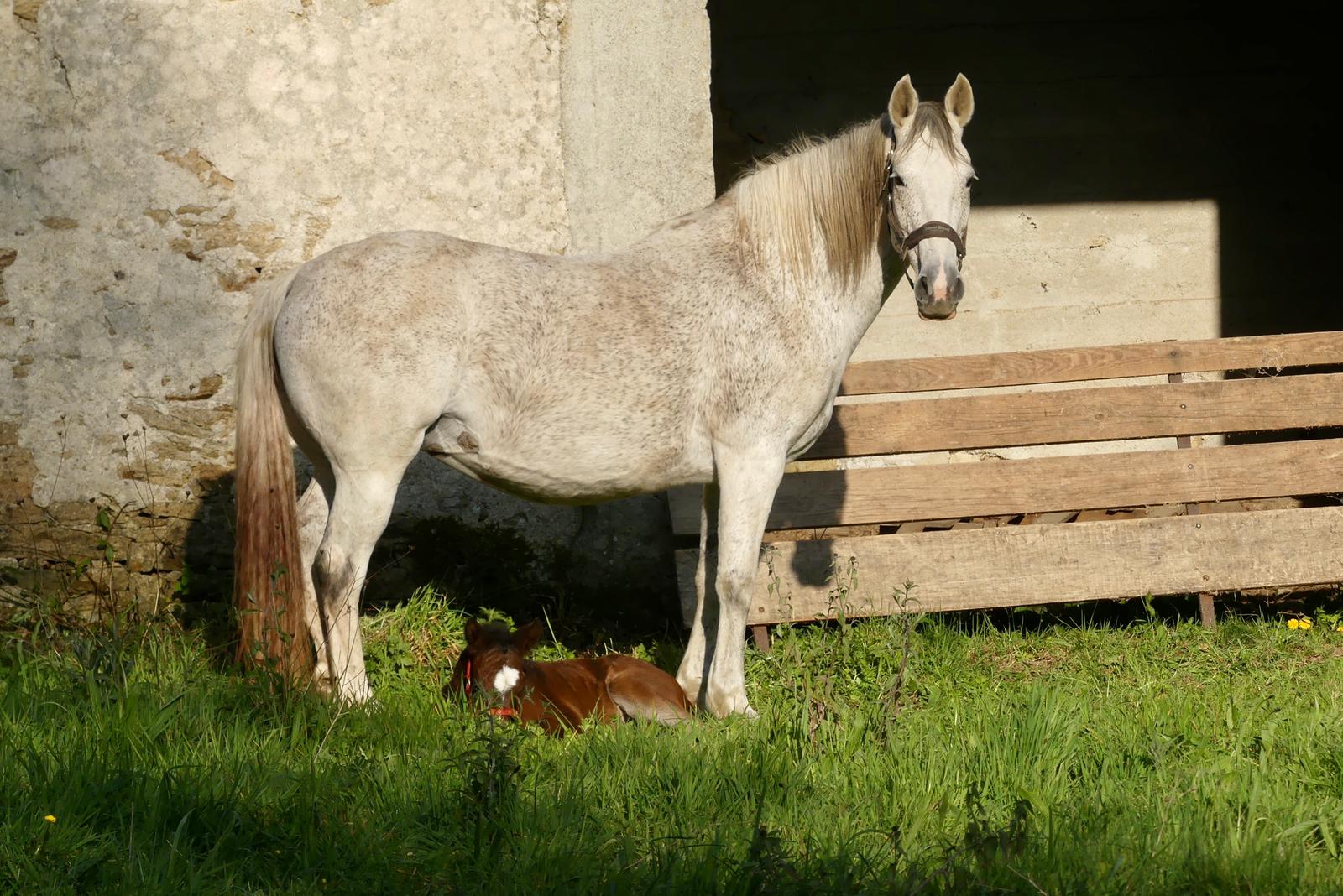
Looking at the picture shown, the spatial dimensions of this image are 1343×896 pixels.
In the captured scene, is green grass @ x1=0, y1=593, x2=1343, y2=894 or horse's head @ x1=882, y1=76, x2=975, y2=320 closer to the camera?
green grass @ x1=0, y1=593, x2=1343, y2=894

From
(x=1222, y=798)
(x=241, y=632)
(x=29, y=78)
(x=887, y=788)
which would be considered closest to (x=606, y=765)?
(x=887, y=788)

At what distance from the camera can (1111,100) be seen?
9070 millimetres

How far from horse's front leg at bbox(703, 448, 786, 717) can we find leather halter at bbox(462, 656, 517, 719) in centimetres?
91

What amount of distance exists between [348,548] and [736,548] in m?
1.46

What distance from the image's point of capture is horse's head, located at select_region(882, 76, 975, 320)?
14.2 ft

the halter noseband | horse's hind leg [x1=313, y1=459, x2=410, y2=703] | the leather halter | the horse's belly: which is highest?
the halter noseband

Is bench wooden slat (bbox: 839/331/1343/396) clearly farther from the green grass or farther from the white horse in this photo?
the green grass

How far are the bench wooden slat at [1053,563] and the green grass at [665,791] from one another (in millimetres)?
969

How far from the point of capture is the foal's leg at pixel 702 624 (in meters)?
4.98

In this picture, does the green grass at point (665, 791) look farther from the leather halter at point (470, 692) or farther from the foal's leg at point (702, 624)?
the foal's leg at point (702, 624)

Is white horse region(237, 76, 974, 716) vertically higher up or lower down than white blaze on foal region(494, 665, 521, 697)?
higher up

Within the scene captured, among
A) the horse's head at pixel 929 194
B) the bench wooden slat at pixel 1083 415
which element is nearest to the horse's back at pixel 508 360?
the horse's head at pixel 929 194

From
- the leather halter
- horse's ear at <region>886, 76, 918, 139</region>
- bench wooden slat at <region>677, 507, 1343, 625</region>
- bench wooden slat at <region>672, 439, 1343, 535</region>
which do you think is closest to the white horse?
horse's ear at <region>886, 76, 918, 139</region>

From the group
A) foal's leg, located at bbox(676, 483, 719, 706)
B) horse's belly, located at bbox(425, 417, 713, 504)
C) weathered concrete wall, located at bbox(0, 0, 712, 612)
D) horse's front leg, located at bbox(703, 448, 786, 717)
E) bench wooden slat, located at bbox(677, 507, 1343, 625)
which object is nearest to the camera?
horse's belly, located at bbox(425, 417, 713, 504)
